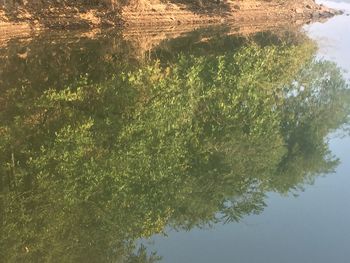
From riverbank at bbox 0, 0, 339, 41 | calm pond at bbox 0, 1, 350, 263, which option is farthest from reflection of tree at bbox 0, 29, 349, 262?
riverbank at bbox 0, 0, 339, 41

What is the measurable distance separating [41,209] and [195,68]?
20.9 m

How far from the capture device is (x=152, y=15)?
56.5 metres

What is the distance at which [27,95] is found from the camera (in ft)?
90.2

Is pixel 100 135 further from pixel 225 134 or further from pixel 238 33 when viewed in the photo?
pixel 238 33

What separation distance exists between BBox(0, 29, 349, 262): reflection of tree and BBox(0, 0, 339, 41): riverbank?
13.5 m

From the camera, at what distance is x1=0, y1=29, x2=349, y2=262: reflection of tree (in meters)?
17.6

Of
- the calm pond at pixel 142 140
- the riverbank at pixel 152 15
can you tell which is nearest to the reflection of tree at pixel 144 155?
the calm pond at pixel 142 140

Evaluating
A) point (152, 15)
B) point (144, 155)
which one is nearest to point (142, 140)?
point (144, 155)

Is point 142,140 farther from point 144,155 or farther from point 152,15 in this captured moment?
point 152,15

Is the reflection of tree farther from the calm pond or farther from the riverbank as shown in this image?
the riverbank

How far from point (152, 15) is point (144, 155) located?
36.9 m

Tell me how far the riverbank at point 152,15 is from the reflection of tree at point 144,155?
13.5 metres

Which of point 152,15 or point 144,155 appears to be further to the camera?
point 152,15

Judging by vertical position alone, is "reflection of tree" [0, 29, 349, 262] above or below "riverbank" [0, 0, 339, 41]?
below
